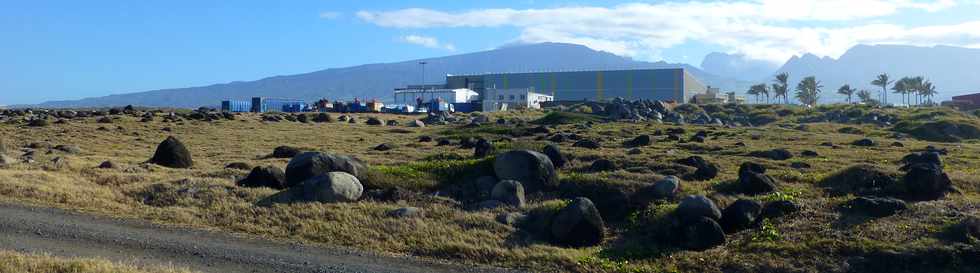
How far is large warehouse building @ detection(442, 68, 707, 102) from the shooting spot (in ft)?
459

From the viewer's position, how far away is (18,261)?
32.7 feet

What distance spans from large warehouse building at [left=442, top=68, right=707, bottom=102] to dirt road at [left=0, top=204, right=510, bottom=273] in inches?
4775

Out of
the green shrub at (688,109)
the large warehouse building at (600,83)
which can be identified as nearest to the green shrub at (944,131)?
the green shrub at (688,109)

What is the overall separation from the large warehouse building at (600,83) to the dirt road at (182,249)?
398 ft

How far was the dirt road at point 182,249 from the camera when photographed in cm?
1108

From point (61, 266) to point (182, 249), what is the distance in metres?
2.14

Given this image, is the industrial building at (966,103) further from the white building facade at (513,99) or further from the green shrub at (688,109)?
the white building facade at (513,99)

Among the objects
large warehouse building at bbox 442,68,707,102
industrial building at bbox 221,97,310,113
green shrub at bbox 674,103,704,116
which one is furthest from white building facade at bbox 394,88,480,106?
green shrub at bbox 674,103,704,116

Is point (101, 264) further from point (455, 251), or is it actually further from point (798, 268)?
point (798, 268)

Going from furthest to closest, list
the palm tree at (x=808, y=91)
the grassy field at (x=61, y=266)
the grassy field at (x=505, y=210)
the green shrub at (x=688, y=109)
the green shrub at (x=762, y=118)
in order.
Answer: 1. the palm tree at (x=808, y=91)
2. the green shrub at (x=688, y=109)
3. the green shrub at (x=762, y=118)
4. the grassy field at (x=505, y=210)
5. the grassy field at (x=61, y=266)

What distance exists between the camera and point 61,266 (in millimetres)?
9883

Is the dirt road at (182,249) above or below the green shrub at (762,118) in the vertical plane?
below

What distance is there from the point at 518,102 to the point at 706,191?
335 feet

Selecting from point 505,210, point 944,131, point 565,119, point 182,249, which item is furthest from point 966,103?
point 182,249
